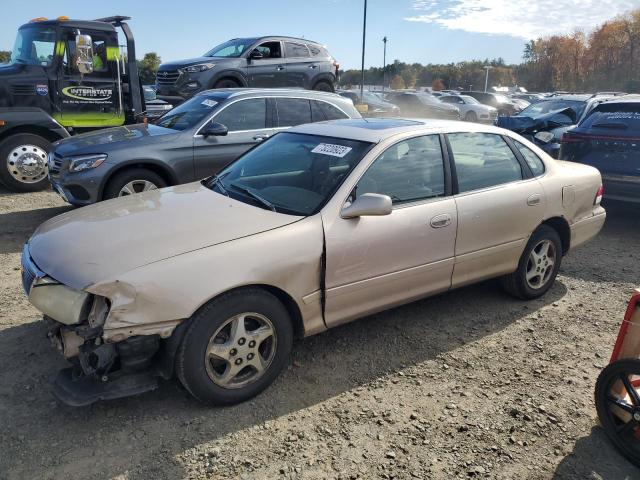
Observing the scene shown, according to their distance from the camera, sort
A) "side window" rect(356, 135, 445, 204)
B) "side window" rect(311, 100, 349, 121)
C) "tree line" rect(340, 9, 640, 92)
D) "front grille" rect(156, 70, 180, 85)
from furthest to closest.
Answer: "tree line" rect(340, 9, 640, 92) → "front grille" rect(156, 70, 180, 85) → "side window" rect(311, 100, 349, 121) → "side window" rect(356, 135, 445, 204)

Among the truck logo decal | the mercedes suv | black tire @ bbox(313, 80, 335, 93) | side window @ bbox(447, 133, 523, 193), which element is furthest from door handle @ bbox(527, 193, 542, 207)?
black tire @ bbox(313, 80, 335, 93)

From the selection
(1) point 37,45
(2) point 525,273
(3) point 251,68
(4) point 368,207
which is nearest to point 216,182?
(4) point 368,207

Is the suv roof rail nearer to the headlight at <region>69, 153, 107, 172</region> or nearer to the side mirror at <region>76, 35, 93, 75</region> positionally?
the side mirror at <region>76, 35, 93, 75</region>

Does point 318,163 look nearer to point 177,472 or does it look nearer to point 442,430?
point 442,430

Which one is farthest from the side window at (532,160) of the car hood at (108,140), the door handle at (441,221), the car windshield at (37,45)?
the car windshield at (37,45)

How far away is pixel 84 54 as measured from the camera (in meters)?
8.44

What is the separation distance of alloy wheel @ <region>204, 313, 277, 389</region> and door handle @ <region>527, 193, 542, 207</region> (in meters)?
2.49

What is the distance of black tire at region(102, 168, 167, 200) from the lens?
604 centimetres

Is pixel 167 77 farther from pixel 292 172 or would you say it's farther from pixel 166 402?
pixel 166 402

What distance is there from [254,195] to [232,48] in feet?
32.8

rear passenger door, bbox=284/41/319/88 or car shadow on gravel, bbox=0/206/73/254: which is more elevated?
rear passenger door, bbox=284/41/319/88

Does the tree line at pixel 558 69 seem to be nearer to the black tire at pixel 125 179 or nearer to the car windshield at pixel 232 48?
the car windshield at pixel 232 48

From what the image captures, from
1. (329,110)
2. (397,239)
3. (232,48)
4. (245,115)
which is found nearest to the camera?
(397,239)

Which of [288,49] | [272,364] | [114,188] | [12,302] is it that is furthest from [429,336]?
[288,49]
